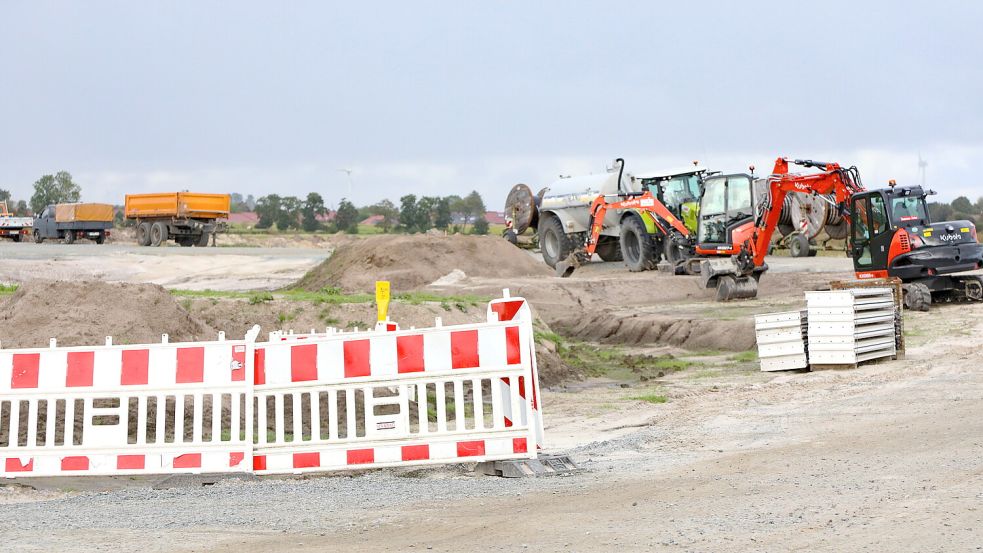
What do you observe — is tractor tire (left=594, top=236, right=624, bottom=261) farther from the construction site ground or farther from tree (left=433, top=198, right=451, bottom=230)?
tree (left=433, top=198, right=451, bottom=230)

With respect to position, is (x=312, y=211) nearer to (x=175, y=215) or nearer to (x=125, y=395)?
(x=175, y=215)

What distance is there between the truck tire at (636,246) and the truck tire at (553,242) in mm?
3706

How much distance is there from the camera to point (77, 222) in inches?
2073

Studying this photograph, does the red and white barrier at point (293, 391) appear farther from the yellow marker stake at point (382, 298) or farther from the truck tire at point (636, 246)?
the truck tire at point (636, 246)

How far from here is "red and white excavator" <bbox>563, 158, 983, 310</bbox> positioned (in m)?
22.2

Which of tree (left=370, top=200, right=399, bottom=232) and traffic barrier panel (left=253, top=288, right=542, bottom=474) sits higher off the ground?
tree (left=370, top=200, right=399, bottom=232)

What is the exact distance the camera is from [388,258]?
33562 mm

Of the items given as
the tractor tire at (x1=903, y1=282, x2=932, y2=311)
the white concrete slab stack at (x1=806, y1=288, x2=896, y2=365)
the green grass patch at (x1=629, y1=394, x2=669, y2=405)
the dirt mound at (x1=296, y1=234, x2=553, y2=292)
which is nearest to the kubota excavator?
the tractor tire at (x1=903, y1=282, x2=932, y2=311)

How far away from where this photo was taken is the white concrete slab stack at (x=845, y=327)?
15.9 meters

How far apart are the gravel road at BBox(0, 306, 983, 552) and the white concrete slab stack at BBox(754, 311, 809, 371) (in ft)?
16.5

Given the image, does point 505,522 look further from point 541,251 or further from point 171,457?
point 541,251

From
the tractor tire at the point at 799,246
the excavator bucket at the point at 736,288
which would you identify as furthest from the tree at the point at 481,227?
the excavator bucket at the point at 736,288

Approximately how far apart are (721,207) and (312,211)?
68.2m

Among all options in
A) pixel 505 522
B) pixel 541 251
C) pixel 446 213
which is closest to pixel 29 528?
pixel 505 522
